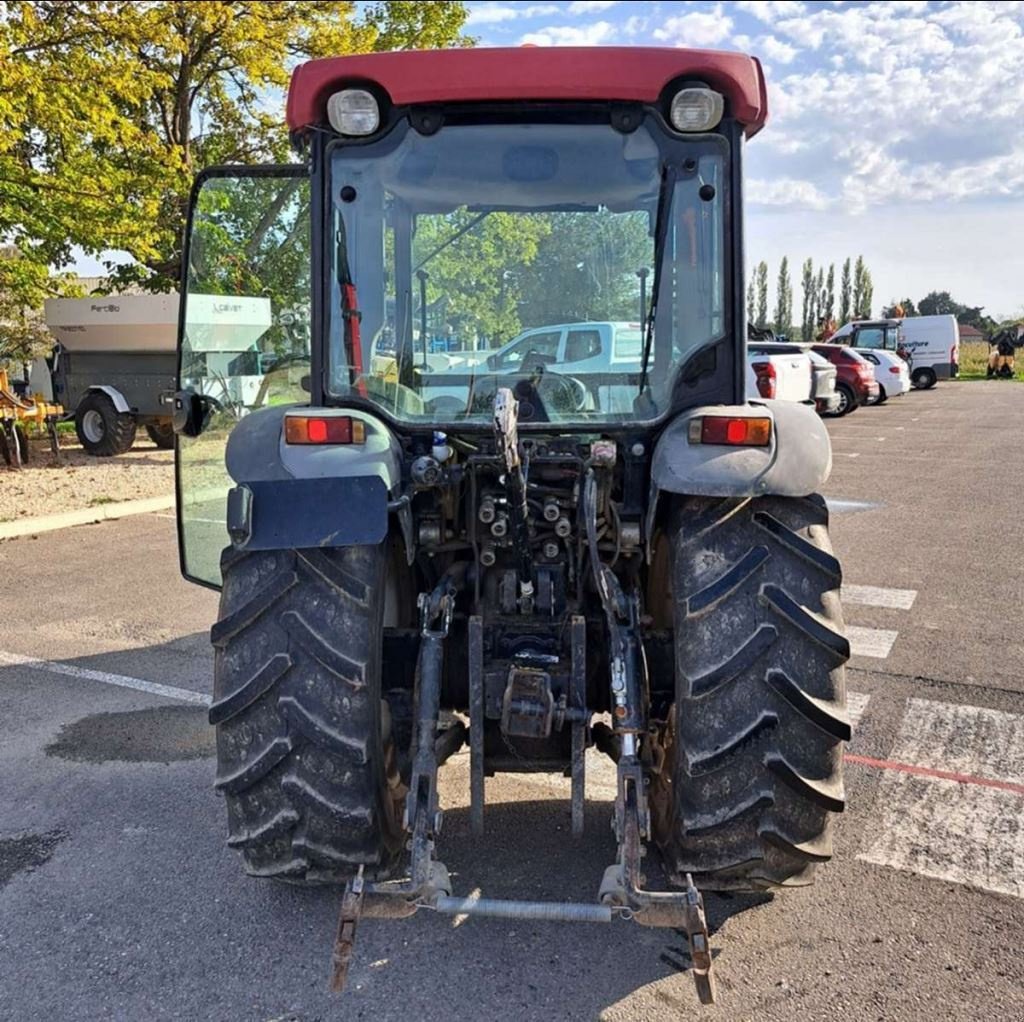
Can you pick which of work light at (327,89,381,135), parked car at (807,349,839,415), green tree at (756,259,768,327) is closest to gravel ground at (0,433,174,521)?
work light at (327,89,381,135)

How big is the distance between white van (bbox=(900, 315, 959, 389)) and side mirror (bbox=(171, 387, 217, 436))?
33696mm

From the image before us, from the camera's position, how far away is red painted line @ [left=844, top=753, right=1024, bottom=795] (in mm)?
3920

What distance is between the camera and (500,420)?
8.00 feet

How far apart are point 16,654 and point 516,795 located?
3.44 m

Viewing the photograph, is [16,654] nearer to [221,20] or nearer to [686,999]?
[686,999]

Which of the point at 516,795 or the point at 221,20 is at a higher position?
the point at 221,20

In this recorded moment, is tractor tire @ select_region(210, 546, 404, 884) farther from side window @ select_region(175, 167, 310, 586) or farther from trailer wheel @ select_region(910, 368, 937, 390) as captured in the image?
trailer wheel @ select_region(910, 368, 937, 390)

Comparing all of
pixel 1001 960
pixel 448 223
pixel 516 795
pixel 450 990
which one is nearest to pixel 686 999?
pixel 450 990

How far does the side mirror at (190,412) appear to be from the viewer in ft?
12.3

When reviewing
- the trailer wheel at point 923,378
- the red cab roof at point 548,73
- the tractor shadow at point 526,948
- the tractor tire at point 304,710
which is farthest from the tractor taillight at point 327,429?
the trailer wheel at point 923,378

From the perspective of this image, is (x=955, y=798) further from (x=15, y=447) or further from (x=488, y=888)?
(x=15, y=447)

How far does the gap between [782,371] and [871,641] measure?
12805 mm

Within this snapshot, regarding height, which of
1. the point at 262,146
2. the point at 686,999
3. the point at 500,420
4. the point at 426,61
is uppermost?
the point at 262,146

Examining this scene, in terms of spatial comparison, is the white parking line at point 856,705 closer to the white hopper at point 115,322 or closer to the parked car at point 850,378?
the white hopper at point 115,322
